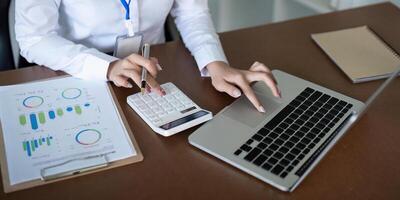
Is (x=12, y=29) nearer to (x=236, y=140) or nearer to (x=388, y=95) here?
(x=236, y=140)

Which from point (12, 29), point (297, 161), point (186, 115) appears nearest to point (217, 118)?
point (186, 115)

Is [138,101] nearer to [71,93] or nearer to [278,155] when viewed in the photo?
[71,93]

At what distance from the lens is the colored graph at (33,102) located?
936 millimetres

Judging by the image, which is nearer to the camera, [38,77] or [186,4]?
[38,77]

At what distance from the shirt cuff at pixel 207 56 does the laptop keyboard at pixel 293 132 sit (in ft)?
0.75

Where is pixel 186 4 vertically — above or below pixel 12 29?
above

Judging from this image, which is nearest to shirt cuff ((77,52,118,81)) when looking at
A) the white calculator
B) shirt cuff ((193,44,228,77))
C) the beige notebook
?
the white calculator

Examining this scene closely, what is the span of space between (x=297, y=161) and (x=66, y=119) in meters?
0.45

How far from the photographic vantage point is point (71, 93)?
98 cm

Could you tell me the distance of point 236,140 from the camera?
2.75 ft

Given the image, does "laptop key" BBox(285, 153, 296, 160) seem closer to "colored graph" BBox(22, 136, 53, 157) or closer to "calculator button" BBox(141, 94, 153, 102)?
"calculator button" BBox(141, 94, 153, 102)

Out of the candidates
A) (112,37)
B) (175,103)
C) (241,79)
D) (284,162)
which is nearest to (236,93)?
(241,79)

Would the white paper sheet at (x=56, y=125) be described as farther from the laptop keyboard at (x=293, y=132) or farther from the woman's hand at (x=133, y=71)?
the laptop keyboard at (x=293, y=132)

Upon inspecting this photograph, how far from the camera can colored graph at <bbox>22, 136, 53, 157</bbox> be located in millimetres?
820
